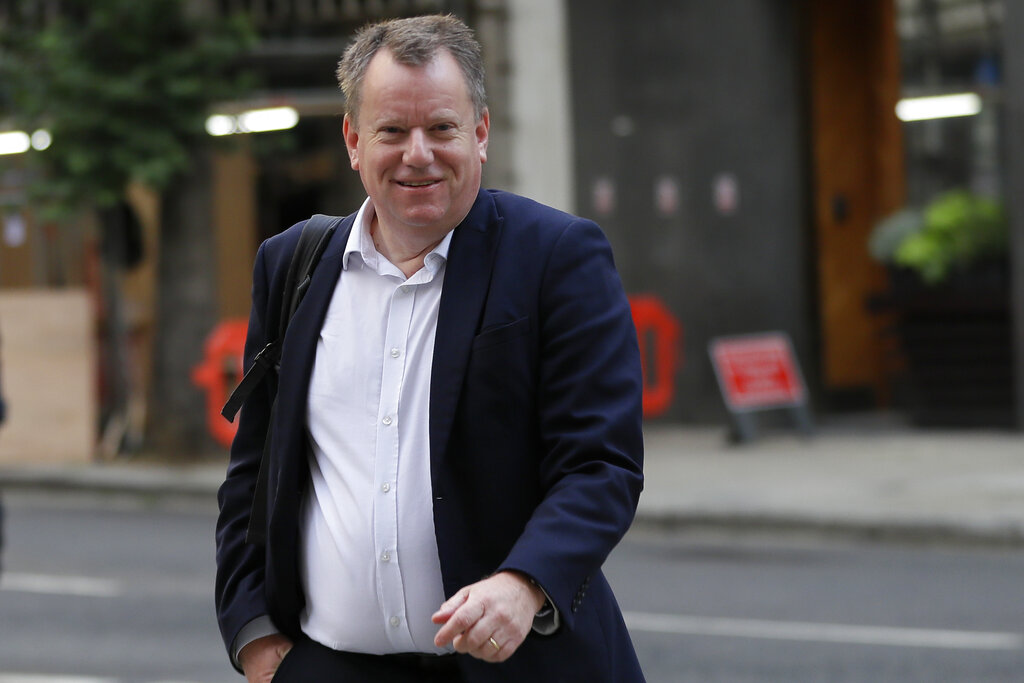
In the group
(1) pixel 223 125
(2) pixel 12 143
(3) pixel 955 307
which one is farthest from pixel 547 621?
(2) pixel 12 143

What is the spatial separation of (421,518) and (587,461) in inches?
10.9

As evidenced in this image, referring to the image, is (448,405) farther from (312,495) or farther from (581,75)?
(581,75)

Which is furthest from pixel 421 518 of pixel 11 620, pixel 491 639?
pixel 11 620

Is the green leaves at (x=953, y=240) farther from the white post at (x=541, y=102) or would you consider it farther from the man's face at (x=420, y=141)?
the man's face at (x=420, y=141)

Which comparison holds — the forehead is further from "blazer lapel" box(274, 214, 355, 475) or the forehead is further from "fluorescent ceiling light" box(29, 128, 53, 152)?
"fluorescent ceiling light" box(29, 128, 53, 152)

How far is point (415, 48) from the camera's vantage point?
2.59 m

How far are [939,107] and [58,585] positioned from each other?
355 inches

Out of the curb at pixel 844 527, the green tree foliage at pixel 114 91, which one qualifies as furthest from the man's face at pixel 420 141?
the green tree foliage at pixel 114 91

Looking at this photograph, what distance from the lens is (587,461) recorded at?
8.42ft

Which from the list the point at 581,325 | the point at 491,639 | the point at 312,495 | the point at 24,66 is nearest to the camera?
the point at 491,639

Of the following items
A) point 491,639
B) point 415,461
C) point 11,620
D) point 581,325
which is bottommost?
point 11,620

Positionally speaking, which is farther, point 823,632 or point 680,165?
point 680,165

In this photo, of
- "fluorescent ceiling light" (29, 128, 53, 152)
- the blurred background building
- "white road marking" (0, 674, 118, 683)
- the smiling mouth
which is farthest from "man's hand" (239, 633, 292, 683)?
"fluorescent ceiling light" (29, 128, 53, 152)

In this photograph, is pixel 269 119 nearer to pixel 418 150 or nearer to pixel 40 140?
pixel 40 140
